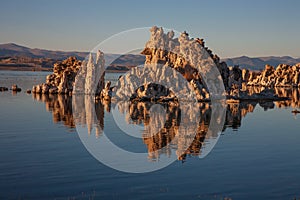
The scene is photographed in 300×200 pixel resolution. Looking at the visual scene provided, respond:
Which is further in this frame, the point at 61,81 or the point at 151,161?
the point at 61,81

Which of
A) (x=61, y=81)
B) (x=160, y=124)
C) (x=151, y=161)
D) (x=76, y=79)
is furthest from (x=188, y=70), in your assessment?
(x=151, y=161)

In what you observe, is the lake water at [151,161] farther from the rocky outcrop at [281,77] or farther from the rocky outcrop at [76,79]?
the rocky outcrop at [281,77]

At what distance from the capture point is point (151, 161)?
Result: 2672 centimetres

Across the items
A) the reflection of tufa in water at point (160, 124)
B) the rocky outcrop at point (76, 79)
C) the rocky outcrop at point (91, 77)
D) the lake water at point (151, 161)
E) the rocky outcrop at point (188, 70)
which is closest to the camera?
the lake water at point (151, 161)

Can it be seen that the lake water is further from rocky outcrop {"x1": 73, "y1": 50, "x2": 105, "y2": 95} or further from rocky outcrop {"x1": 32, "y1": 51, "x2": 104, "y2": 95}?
rocky outcrop {"x1": 32, "y1": 51, "x2": 104, "y2": 95}

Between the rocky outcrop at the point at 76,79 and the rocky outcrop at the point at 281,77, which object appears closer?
the rocky outcrop at the point at 76,79

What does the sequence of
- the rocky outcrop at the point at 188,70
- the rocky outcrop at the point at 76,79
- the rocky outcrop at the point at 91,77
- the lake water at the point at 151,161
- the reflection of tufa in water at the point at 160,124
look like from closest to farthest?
1. the lake water at the point at 151,161
2. the reflection of tufa in water at the point at 160,124
3. the rocky outcrop at the point at 188,70
4. the rocky outcrop at the point at 91,77
5. the rocky outcrop at the point at 76,79

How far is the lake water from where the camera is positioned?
1978cm

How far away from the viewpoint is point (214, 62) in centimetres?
8769

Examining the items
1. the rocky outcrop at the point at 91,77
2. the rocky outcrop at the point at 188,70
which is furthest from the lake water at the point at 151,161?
the rocky outcrop at the point at 91,77

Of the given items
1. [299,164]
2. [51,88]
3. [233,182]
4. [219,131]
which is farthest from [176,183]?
[51,88]

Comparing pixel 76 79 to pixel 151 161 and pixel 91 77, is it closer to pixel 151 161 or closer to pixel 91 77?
pixel 91 77

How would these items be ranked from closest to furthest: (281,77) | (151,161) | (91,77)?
(151,161)
(91,77)
(281,77)

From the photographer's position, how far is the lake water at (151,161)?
19.8m
